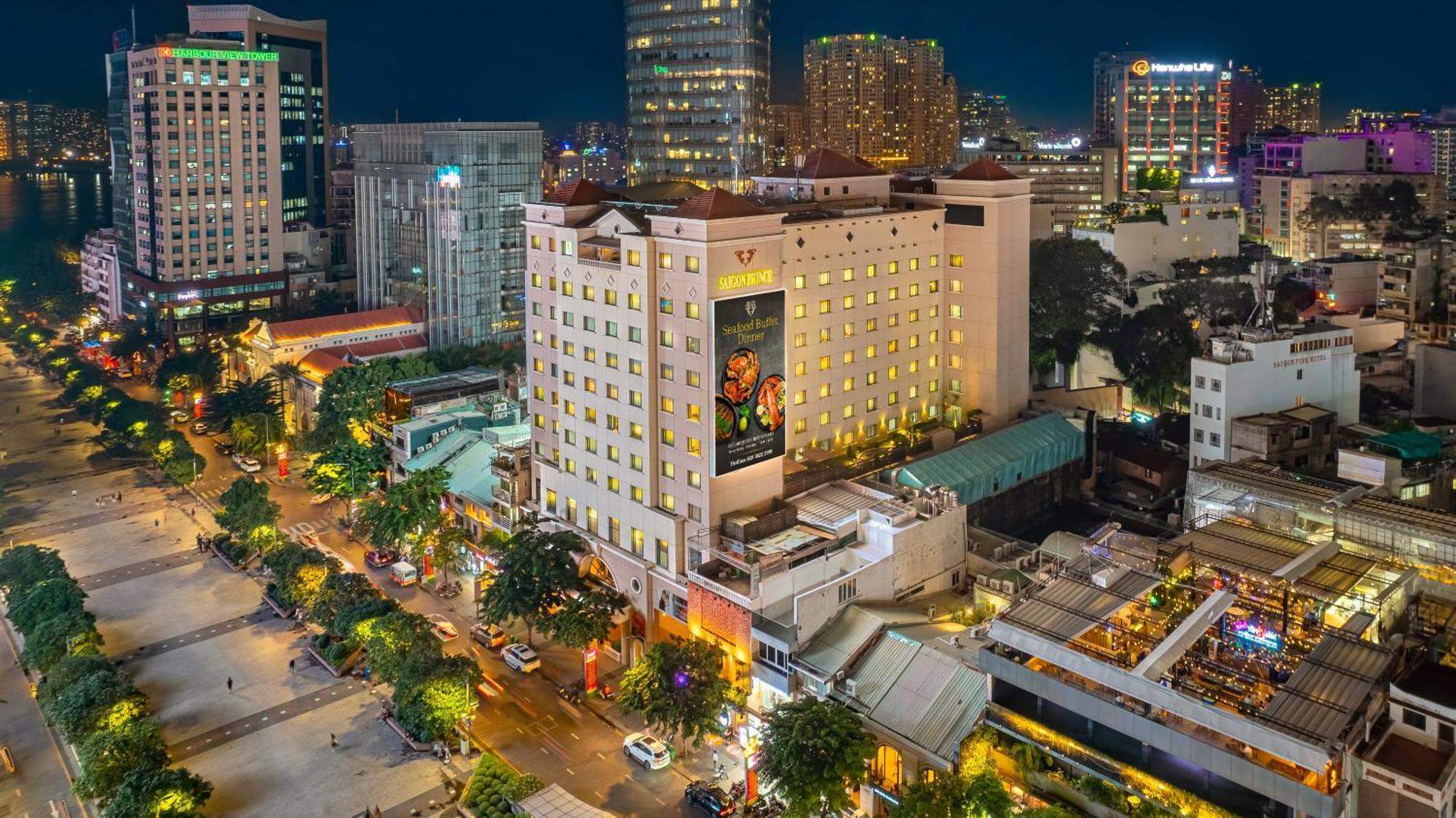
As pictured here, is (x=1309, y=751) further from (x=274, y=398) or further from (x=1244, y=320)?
(x=274, y=398)

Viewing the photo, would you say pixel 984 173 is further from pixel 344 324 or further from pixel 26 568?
pixel 344 324

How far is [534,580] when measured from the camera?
62.8 m

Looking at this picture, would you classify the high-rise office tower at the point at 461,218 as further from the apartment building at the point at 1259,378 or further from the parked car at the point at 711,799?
the parked car at the point at 711,799

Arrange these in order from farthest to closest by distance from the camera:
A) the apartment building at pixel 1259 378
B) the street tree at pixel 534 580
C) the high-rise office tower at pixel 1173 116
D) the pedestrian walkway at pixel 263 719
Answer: the high-rise office tower at pixel 1173 116 → the apartment building at pixel 1259 378 → the street tree at pixel 534 580 → the pedestrian walkway at pixel 263 719

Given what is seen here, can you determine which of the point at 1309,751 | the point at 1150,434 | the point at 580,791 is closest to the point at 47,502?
the point at 580,791

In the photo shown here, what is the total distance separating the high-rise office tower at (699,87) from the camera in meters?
158

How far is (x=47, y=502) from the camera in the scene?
96.6 m

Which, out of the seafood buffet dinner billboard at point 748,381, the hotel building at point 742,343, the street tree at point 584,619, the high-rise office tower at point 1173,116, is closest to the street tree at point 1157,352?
the hotel building at point 742,343

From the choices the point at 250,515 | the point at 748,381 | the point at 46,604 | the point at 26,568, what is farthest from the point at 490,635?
the point at 26,568

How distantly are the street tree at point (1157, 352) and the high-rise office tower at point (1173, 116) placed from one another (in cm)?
9983

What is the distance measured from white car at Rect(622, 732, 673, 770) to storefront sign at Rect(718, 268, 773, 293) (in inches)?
905

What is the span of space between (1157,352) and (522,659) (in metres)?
57.7

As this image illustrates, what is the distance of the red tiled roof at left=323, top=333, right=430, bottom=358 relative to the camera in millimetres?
121750

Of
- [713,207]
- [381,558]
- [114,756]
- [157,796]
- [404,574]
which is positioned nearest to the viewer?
[157,796]
